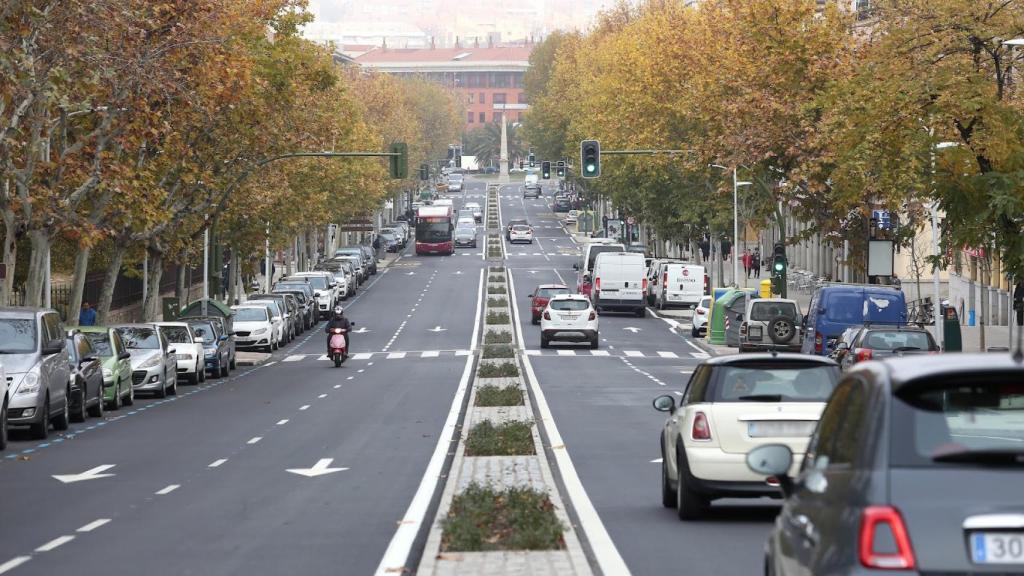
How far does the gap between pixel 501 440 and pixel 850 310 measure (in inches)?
877

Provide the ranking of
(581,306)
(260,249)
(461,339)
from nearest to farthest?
(581,306)
(461,339)
(260,249)

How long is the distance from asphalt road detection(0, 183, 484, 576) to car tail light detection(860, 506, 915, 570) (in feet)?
21.4

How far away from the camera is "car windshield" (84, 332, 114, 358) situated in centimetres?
3344

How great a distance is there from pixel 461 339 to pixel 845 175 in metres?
18.9

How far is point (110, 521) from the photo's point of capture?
15453 millimetres

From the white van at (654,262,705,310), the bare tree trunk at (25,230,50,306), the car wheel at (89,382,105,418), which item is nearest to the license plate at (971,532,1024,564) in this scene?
the car wheel at (89,382,105,418)

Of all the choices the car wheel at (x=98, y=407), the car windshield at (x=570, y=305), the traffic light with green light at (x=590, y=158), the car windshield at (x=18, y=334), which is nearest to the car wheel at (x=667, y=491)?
the car windshield at (x=18, y=334)

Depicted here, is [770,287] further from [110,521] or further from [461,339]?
[110,521]

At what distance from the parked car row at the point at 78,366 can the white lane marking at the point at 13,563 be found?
10437 mm

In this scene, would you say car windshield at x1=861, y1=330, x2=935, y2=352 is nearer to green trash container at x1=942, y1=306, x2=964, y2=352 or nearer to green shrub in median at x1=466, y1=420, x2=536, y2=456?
green trash container at x1=942, y1=306, x2=964, y2=352

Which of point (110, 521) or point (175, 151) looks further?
point (175, 151)

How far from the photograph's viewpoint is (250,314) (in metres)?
57.8

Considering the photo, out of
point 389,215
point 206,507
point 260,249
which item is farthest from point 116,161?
point 389,215

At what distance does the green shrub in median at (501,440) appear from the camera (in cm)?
2066
